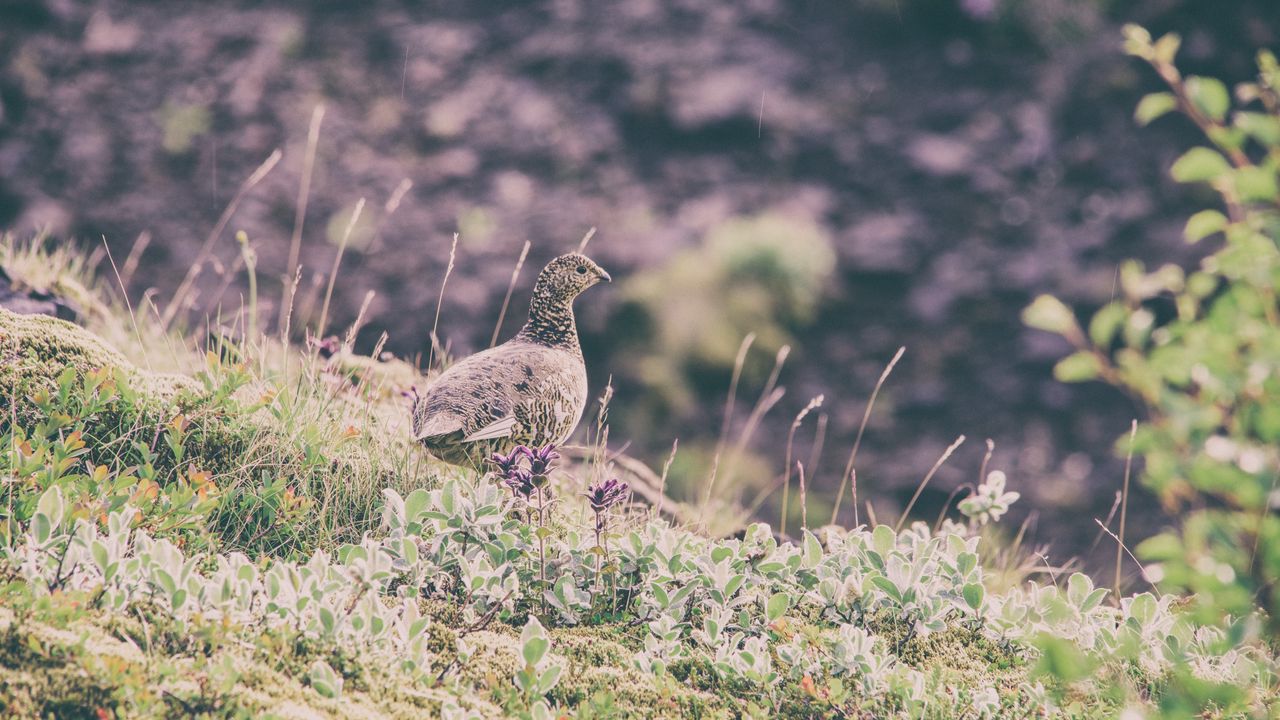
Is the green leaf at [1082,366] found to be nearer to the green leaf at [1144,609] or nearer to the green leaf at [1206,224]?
the green leaf at [1206,224]

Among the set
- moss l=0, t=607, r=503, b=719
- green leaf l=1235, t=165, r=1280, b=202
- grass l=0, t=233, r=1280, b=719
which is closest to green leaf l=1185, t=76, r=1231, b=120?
green leaf l=1235, t=165, r=1280, b=202

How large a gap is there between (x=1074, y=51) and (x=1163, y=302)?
3.13 m

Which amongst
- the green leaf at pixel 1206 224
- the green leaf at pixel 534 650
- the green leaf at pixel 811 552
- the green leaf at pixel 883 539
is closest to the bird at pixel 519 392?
the green leaf at pixel 534 650

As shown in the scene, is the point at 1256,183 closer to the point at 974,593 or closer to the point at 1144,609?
the point at 974,593

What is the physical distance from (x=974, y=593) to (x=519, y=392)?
5.31 ft

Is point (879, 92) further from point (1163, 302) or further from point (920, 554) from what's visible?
point (920, 554)

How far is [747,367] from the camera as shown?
7664 mm

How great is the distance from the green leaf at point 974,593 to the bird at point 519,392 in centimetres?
147

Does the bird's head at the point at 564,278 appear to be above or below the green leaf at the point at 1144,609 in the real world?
above

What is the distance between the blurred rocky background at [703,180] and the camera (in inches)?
293

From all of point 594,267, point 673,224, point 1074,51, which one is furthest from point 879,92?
point 594,267

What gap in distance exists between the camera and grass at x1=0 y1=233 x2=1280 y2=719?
2219 mm

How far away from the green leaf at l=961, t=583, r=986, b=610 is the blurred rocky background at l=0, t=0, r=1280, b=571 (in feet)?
12.2

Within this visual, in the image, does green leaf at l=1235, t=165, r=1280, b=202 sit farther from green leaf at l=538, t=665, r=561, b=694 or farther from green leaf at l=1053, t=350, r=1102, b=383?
green leaf at l=538, t=665, r=561, b=694
